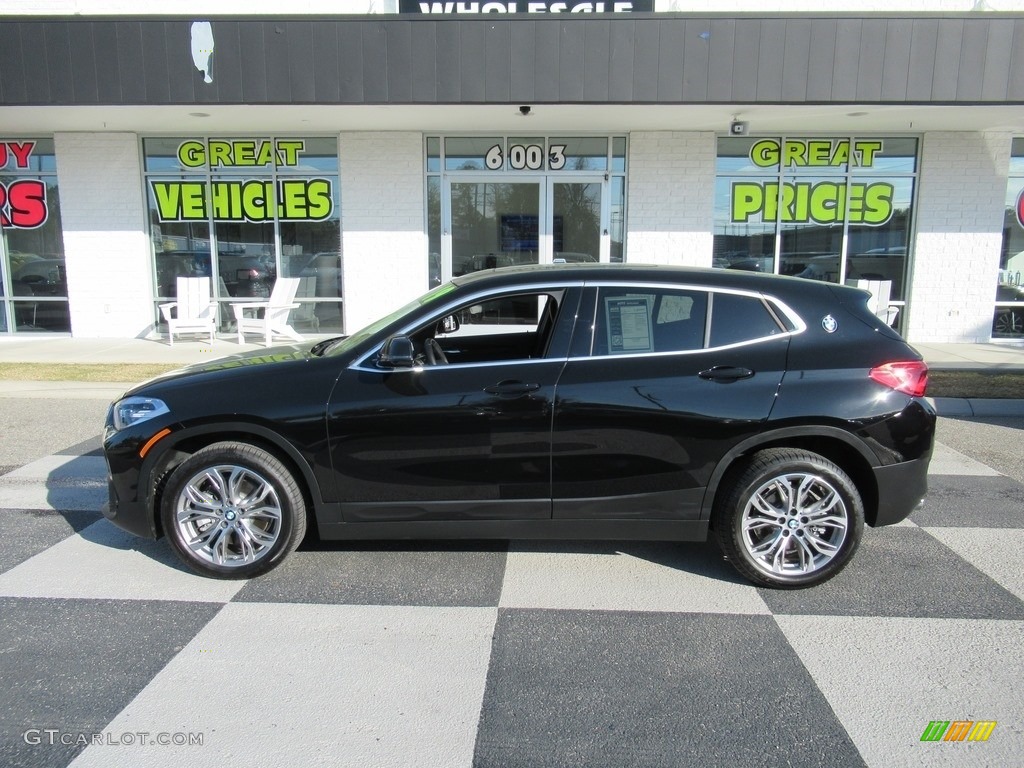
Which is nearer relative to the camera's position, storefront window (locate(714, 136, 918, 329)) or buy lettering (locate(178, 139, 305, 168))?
storefront window (locate(714, 136, 918, 329))

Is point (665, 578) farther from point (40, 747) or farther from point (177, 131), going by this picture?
point (177, 131)

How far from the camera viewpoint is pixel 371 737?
269 centimetres

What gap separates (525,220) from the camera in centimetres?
1261

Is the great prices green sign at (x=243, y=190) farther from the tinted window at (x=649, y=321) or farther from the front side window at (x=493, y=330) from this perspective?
the tinted window at (x=649, y=321)

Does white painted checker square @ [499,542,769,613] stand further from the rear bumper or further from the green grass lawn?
the green grass lawn

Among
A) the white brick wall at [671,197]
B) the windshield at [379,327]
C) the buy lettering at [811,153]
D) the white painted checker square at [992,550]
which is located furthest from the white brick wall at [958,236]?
the windshield at [379,327]

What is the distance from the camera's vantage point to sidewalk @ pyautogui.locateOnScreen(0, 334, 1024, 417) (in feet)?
26.9

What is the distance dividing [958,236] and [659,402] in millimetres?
11454

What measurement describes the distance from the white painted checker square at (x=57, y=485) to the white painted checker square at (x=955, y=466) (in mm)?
6479

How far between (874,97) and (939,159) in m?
3.34

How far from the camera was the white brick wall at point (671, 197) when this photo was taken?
484 inches

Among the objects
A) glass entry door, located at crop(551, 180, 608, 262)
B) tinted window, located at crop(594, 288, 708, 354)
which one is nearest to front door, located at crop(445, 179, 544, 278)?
glass entry door, located at crop(551, 180, 608, 262)

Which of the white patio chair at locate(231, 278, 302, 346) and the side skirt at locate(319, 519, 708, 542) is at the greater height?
the white patio chair at locate(231, 278, 302, 346)

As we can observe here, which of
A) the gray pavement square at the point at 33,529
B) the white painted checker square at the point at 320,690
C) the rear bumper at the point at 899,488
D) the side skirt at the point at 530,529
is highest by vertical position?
the rear bumper at the point at 899,488
